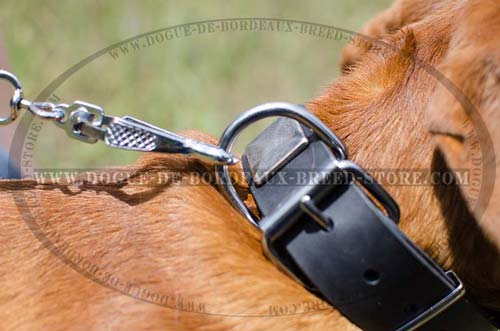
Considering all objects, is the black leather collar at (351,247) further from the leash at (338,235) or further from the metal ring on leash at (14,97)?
the metal ring on leash at (14,97)

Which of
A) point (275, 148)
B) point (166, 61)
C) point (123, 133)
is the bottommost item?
point (275, 148)

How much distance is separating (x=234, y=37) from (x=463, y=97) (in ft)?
14.2

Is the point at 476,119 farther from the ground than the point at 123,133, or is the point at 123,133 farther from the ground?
the point at 123,133

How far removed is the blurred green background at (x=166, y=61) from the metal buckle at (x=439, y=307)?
3.44m

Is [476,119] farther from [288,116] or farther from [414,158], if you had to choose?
[288,116]

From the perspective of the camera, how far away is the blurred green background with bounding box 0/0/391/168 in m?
5.09

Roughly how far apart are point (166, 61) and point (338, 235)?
4193 millimetres

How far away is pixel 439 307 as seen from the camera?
1.44m

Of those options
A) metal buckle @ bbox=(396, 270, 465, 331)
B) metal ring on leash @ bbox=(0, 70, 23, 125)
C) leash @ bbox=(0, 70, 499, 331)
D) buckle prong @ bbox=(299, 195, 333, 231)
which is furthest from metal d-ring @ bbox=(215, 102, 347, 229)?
metal ring on leash @ bbox=(0, 70, 23, 125)

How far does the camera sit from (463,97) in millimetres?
1400

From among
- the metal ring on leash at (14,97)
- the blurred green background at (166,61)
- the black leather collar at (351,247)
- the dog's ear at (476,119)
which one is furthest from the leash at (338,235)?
the blurred green background at (166,61)

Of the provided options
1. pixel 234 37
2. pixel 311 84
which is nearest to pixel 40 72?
pixel 234 37

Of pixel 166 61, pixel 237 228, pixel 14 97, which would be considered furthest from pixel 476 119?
pixel 166 61

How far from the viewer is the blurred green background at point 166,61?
16.7 feet
